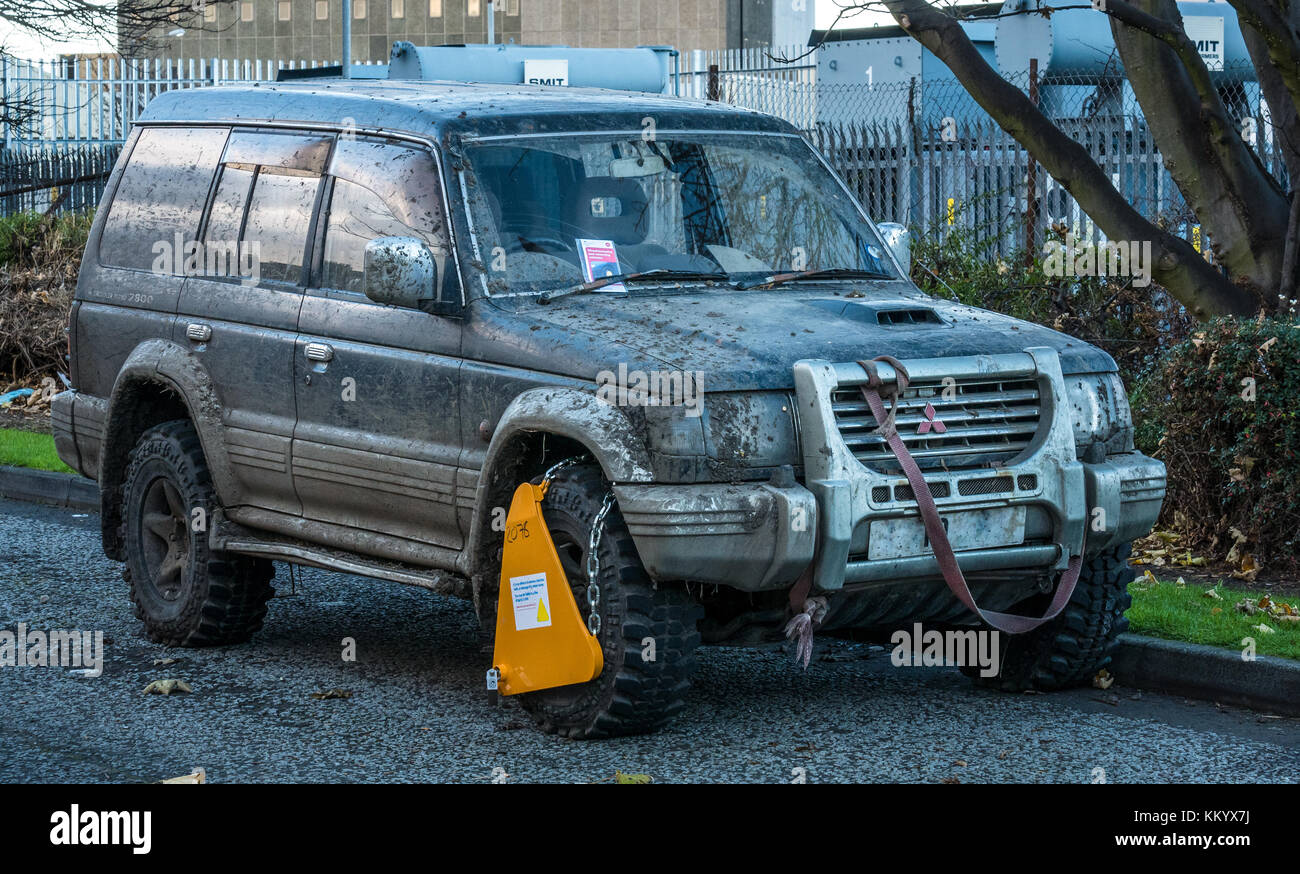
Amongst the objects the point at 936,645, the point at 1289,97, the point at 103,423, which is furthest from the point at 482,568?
the point at 1289,97

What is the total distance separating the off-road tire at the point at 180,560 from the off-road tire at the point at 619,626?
219cm

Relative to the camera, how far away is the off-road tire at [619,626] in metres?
5.93

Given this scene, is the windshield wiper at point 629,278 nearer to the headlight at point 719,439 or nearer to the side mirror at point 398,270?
the side mirror at point 398,270

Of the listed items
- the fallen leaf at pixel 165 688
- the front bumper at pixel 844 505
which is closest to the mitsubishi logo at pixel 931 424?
the front bumper at pixel 844 505

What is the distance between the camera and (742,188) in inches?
284

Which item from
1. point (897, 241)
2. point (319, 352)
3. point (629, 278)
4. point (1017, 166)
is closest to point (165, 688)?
point (319, 352)

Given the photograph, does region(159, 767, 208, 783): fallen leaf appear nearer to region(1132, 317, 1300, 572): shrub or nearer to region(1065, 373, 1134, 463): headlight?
region(1065, 373, 1134, 463): headlight

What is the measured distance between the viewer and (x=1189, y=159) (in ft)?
33.3

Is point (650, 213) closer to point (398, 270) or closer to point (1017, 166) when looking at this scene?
point (398, 270)

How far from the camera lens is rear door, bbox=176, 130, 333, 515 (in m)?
7.35

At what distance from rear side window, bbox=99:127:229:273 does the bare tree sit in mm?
3703

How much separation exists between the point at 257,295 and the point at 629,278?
171cm

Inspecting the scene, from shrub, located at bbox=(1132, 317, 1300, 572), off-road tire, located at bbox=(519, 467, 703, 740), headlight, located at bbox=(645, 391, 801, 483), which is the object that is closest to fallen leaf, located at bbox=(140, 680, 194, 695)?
off-road tire, located at bbox=(519, 467, 703, 740)
